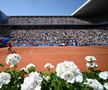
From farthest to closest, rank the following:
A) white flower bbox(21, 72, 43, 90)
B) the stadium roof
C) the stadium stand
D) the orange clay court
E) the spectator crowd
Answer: the spectator crowd, the stadium roof, the stadium stand, the orange clay court, white flower bbox(21, 72, 43, 90)

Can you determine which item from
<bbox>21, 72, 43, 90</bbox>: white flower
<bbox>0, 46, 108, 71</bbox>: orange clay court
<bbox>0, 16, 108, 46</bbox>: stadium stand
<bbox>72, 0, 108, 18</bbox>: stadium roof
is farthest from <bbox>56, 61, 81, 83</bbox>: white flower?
<bbox>72, 0, 108, 18</bbox>: stadium roof

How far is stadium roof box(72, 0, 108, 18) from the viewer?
45625 millimetres

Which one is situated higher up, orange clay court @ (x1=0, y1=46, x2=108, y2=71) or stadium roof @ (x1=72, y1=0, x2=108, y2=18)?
stadium roof @ (x1=72, y1=0, x2=108, y2=18)

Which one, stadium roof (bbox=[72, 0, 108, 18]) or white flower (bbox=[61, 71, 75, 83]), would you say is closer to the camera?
white flower (bbox=[61, 71, 75, 83])

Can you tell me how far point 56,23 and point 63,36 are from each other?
839cm

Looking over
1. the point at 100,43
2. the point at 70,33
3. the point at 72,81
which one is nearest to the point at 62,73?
the point at 72,81

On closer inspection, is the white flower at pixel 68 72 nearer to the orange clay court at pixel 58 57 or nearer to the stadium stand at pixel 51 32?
the orange clay court at pixel 58 57

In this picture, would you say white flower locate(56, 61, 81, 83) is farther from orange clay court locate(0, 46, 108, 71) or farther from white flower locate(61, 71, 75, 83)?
orange clay court locate(0, 46, 108, 71)

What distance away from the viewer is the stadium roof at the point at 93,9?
4562 cm

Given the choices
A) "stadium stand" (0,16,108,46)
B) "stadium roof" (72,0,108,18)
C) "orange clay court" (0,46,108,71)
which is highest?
"stadium roof" (72,0,108,18)

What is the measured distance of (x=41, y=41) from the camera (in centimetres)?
4138

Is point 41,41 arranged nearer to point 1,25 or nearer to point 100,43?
point 100,43

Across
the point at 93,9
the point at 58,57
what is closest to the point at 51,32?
the point at 93,9

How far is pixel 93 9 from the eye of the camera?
50594mm
